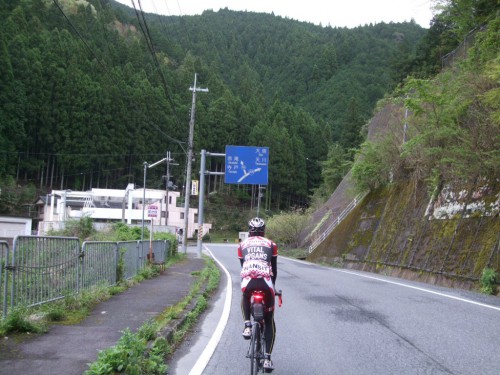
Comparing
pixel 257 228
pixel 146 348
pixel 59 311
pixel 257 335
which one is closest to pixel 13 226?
pixel 59 311

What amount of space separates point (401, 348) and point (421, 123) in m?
17.8

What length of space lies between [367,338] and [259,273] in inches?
106

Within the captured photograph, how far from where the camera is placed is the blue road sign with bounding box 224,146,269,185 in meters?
27.0

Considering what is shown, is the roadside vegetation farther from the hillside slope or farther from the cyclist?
the hillside slope

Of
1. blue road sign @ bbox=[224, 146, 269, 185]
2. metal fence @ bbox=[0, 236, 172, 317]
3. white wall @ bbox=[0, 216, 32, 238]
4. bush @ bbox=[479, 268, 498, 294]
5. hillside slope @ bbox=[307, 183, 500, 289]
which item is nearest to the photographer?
metal fence @ bbox=[0, 236, 172, 317]

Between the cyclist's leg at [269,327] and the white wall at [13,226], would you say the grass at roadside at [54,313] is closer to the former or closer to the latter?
the cyclist's leg at [269,327]

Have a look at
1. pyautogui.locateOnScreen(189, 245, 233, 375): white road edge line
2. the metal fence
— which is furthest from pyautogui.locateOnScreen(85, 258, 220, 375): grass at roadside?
the metal fence

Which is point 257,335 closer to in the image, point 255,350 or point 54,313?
point 255,350

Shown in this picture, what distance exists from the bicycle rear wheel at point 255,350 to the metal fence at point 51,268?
388cm

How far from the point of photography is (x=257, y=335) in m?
4.97

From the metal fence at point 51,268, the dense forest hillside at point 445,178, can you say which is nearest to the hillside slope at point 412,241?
the dense forest hillside at point 445,178

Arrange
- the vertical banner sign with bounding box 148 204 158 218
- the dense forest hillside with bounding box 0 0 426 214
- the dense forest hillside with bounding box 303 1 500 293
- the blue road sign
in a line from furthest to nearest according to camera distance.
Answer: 1. the dense forest hillside with bounding box 0 0 426 214
2. the blue road sign
3. the vertical banner sign with bounding box 148 204 158 218
4. the dense forest hillside with bounding box 303 1 500 293

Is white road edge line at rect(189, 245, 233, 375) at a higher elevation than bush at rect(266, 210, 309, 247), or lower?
lower

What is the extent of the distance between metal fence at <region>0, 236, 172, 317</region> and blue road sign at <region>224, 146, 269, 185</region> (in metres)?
14.1
